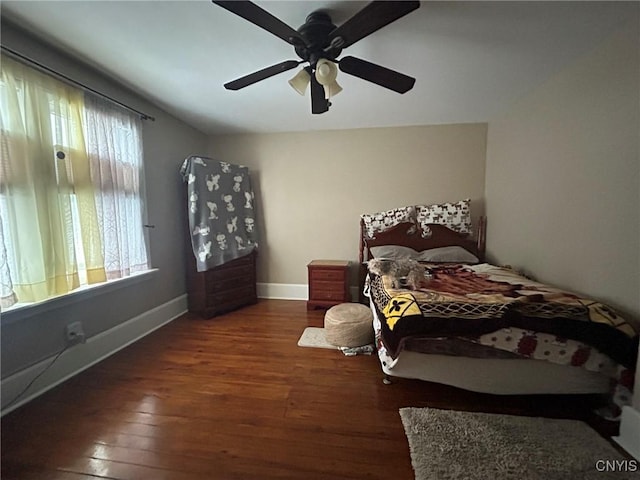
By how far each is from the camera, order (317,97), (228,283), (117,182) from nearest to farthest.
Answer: (317,97), (117,182), (228,283)

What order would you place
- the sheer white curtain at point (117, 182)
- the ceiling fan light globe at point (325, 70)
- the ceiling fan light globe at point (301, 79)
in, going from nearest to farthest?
the ceiling fan light globe at point (325, 70)
the ceiling fan light globe at point (301, 79)
the sheer white curtain at point (117, 182)

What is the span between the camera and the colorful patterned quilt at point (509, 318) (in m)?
1.36

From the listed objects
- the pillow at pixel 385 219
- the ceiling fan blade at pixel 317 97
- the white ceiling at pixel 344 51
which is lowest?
the pillow at pixel 385 219

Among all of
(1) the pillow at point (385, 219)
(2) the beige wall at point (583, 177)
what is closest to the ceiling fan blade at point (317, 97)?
(1) the pillow at point (385, 219)

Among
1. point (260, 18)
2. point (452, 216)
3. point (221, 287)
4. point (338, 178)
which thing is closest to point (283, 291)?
point (221, 287)

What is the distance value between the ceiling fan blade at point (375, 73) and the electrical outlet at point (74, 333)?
2.58m

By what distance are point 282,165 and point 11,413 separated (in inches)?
125

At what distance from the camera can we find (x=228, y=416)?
5.03 feet

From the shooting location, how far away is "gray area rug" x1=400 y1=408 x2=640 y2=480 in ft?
3.80

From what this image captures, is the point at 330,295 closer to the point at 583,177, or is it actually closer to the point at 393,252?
the point at 393,252

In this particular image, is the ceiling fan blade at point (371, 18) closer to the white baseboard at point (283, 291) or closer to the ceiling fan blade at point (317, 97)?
the ceiling fan blade at point (317, 97)

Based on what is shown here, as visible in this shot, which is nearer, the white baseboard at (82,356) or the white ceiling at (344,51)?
the white ceiling at (344,51)

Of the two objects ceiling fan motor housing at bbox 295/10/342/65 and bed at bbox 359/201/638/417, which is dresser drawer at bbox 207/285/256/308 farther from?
ceiling fan motor housing at bbox 295/10/342/65

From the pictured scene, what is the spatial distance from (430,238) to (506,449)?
7.46 feet
